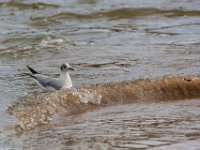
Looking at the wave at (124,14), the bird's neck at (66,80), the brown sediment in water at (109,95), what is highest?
the wave at (124,14)

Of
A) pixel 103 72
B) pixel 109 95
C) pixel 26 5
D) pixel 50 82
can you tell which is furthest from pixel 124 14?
pixel 109 95

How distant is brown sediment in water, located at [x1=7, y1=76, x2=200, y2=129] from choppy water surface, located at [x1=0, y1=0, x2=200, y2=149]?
1cm

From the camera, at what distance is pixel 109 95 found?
719 centimetres

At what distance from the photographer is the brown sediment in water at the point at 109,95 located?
6805mm

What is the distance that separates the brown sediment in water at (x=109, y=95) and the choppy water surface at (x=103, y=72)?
0.01m

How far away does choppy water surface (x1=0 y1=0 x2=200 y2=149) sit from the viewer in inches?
223

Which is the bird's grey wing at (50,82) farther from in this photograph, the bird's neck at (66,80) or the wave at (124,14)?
the wave at (124,14)

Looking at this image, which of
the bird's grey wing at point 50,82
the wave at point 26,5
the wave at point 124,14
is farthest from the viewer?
the wave at point 26,5

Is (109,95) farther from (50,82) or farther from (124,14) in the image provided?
(124,14)

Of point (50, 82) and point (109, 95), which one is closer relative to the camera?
point (109, 95)

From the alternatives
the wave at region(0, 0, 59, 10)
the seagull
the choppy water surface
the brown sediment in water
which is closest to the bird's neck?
the seagull

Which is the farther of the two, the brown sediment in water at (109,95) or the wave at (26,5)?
the wave at (26,5)

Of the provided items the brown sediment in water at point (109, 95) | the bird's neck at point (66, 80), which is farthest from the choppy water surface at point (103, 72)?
the bird's neck at point (66, 80)

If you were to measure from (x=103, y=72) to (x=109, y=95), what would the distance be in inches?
64.1
